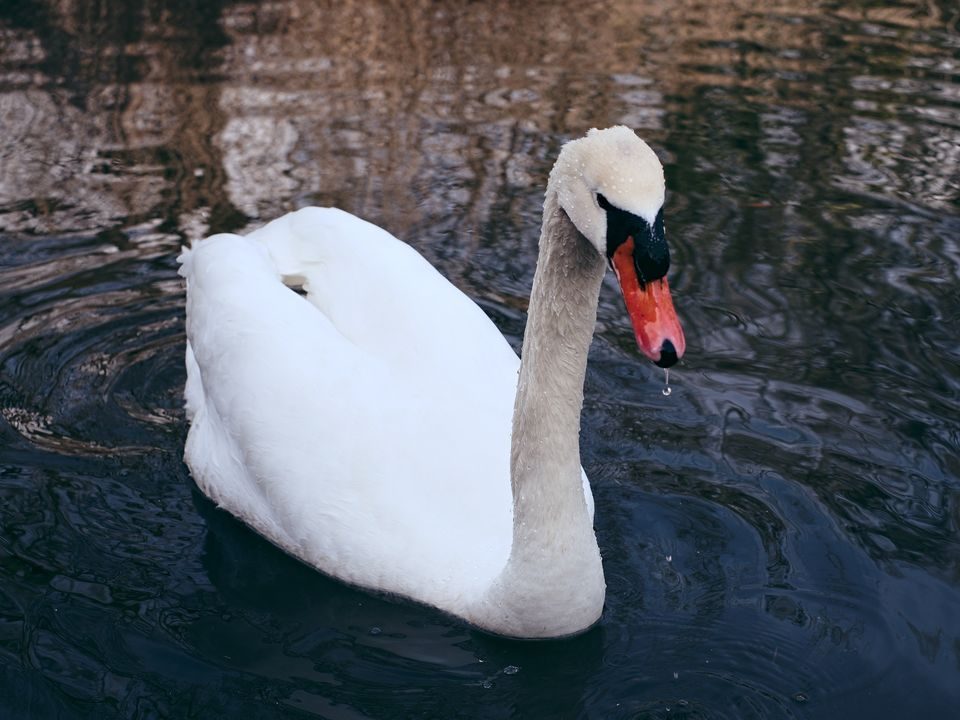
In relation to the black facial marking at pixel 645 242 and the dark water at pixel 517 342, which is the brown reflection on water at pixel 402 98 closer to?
the dark water at pixel 517 342

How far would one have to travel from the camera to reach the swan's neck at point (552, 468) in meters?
4.52

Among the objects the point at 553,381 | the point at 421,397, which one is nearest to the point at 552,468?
the point at 553,381

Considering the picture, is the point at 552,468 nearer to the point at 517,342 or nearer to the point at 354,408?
the point at 354,408

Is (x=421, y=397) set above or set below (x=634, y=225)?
below

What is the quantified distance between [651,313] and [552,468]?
106 centimetres

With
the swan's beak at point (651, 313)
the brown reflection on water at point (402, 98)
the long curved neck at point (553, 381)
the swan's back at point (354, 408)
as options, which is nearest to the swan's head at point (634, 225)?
the swan's beak at point (651, 313)

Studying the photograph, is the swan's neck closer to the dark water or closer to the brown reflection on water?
the dark water

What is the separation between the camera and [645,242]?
3.87 meters

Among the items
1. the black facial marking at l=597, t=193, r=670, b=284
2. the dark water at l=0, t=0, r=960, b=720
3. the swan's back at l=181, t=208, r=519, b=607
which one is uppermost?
the black facial marking at l=597, t=193, r=670, b=284

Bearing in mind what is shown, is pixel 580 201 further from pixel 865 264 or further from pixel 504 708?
pixel 865 264

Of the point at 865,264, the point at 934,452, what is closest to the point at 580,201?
the point at 934,452

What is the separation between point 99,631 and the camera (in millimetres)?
5219

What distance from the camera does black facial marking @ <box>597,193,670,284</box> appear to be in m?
3.87

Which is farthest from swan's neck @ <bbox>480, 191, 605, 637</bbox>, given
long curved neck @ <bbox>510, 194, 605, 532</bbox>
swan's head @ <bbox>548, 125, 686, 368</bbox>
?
swan's head @ <bbox>548, 125, 686, 368</bbox>
